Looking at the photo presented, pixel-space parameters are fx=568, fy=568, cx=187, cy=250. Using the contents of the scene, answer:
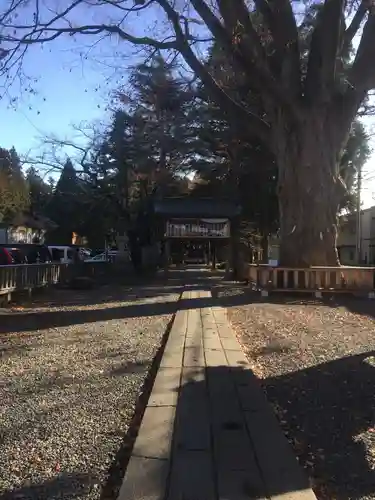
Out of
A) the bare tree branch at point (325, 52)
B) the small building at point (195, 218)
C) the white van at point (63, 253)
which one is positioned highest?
the bare tree branch at point (325, 52)

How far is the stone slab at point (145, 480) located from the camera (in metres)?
3.64

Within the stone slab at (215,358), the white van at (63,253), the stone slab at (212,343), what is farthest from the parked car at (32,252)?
the stone slab at (215,358)

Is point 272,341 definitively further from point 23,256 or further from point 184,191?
point 184,191

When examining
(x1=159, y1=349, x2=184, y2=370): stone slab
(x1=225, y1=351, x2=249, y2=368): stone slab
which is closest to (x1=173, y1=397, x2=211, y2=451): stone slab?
(x1=159, y1=349, x2=184, y2=370): stone slab

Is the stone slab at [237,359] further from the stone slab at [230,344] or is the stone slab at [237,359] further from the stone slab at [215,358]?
Result: the stone slab at [230,344]

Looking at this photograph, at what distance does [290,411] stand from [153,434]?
5.52 ft

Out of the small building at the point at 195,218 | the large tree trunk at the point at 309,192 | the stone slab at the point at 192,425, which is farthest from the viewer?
the small building at the point at 195,218

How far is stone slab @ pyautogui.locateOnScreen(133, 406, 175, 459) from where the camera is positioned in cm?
437

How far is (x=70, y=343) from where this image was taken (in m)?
9.83

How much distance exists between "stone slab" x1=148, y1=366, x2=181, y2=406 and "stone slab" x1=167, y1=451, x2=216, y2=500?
55.6 inches

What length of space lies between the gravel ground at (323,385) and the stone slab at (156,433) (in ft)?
3.52

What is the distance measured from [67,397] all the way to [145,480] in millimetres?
2539

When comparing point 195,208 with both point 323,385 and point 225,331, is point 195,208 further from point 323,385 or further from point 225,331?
point 323,385

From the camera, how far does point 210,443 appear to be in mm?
4566
